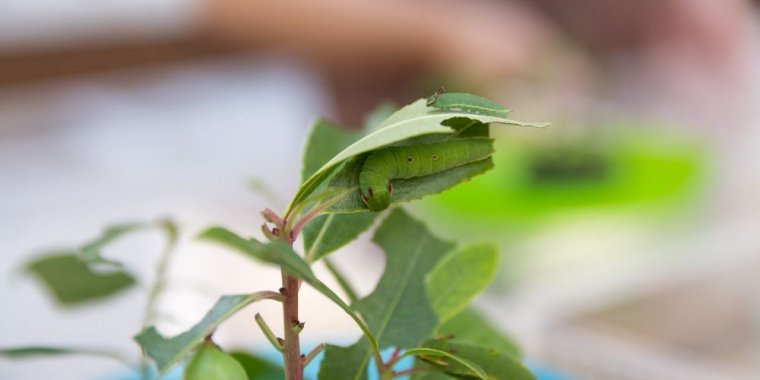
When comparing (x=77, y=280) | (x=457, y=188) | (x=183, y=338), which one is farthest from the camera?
(x=457, y=188)

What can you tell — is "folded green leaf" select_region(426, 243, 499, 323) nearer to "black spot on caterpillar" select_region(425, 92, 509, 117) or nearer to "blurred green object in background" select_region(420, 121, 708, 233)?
"black spot on caterpillar" select_region(425, 92, 509, 117)

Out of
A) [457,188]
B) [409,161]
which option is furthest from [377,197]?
[457,188]

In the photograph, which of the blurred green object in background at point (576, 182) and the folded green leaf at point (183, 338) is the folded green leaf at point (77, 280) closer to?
the folded green leaf at point (183, 338)

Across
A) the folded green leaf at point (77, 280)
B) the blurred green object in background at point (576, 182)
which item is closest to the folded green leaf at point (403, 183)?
the folded green leaf at point (77, 280)

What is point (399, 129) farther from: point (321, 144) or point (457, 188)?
point (457, 188)

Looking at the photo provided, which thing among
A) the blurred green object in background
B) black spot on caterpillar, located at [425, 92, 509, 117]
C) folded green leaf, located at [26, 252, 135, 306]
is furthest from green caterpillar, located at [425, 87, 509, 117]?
the blurred green object in background

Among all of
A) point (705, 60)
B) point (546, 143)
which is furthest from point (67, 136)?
point (705, 60)

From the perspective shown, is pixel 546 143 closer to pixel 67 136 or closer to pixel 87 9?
pixel 67 136
